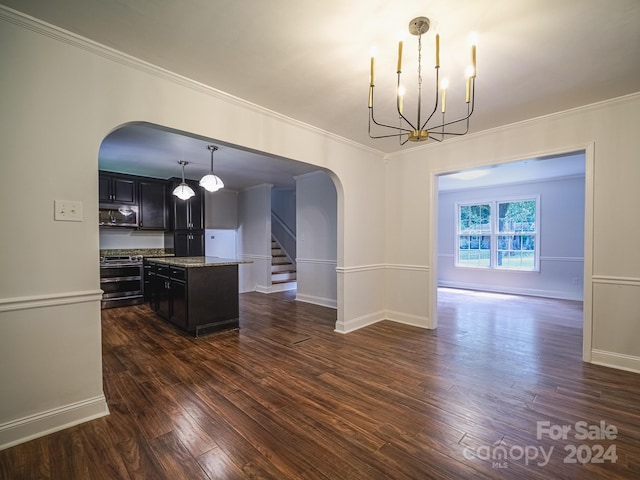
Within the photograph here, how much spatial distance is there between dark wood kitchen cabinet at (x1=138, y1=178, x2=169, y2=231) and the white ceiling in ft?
14.3

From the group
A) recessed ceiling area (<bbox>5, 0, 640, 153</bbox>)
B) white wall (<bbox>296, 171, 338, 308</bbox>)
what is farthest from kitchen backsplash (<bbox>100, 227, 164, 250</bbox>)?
recessed ceiling area (<bbox>5, 0, 640, 153</bbox>)

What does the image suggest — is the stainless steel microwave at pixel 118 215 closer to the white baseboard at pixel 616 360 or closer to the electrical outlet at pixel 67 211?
the electrical outlet at pixel 67 211

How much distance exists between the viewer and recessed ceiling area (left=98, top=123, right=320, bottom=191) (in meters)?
3.74

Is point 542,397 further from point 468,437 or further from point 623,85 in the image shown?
point 623,85

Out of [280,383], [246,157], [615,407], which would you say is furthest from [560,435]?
[246,157]

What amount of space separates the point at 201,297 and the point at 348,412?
2480 mm

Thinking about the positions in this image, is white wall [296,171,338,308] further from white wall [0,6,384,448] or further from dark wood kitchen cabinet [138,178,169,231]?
white wall [0,6,384,448]

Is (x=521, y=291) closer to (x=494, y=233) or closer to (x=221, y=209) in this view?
(x=494, y=233)

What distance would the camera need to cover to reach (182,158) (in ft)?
15.7

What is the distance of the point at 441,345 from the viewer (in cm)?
344

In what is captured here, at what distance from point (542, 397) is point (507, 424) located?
1.95 feet

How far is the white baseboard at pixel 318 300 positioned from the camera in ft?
18.2

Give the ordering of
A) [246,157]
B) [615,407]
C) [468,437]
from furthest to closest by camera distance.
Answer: [246,157]
[615,407]
[468,437]

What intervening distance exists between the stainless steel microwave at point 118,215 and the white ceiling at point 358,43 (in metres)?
4.43
